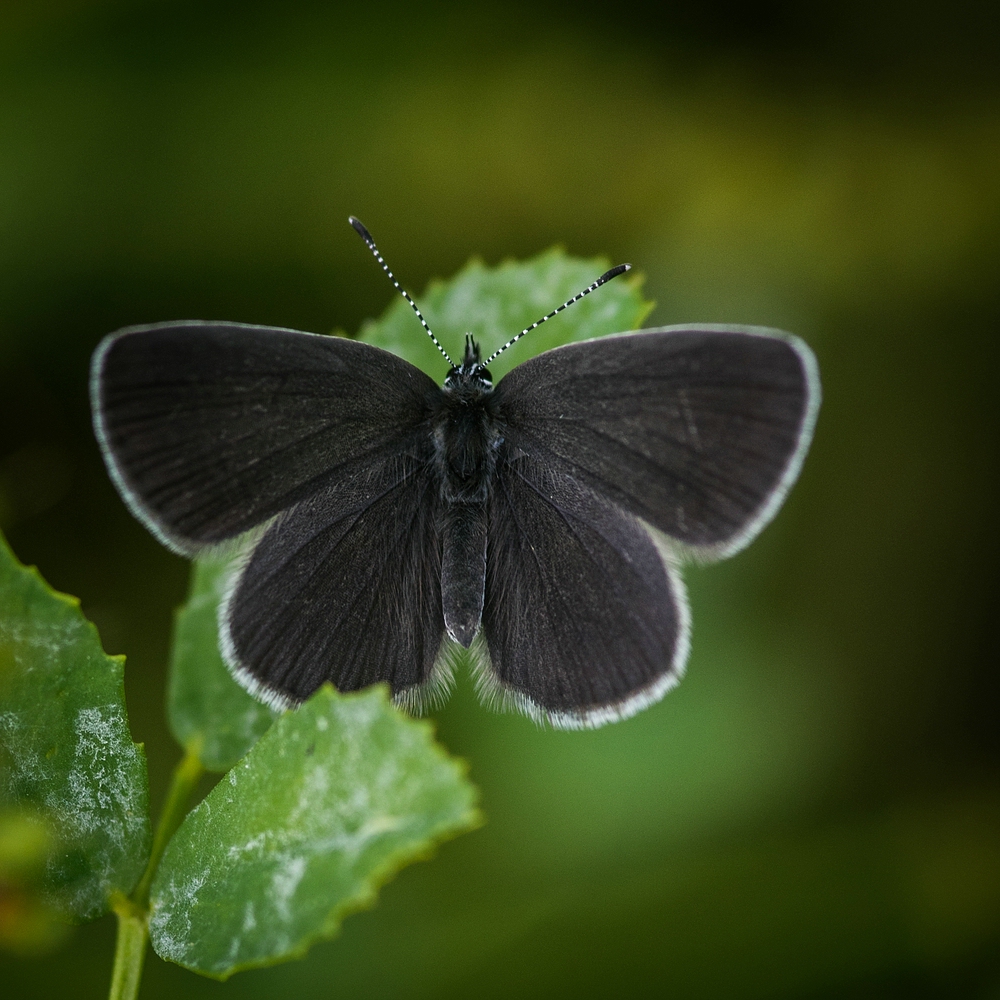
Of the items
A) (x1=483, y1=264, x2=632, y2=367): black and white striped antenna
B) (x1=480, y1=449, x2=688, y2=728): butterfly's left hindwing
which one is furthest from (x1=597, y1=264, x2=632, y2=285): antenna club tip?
(x1=480, y1=449, x2=688, y2=728): butterfly's left hindwing

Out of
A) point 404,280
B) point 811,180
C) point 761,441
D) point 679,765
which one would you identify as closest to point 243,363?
point 761,441

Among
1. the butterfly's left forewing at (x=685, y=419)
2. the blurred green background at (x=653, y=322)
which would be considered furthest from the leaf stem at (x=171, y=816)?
the blurred green background at (x=653, y=322)

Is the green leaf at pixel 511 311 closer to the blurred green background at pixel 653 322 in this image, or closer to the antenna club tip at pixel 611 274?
the antenna club tip at pixel 611 274

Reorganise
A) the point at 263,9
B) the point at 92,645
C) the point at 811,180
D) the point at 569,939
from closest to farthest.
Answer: the point at 92,645
the point at 569,939
the point at 263,9
the point at 811,180

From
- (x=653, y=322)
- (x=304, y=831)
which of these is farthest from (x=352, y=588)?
(x=653, y=322)

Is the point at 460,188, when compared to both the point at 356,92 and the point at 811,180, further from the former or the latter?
the point at 811,180

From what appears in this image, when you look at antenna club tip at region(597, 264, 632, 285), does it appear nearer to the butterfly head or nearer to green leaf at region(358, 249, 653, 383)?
green leaf at region(358, 249, 653, 383)

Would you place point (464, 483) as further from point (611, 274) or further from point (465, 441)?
point (611, 274)
